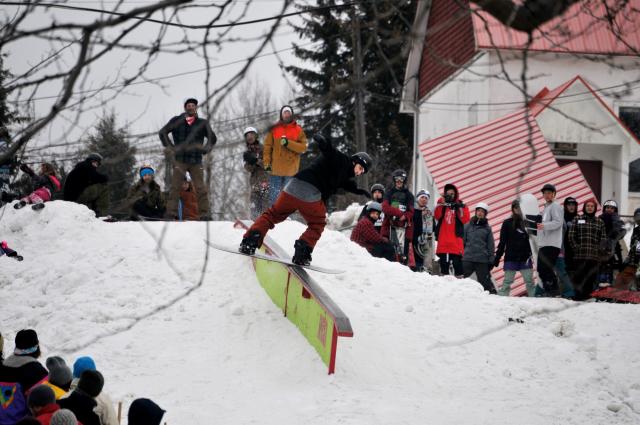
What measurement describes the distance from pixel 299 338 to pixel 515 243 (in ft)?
13.9

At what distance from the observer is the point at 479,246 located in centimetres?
1236

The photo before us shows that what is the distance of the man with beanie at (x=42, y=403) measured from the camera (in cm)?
546

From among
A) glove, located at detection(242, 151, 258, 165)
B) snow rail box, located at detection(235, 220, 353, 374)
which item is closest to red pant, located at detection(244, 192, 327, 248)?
snow rail box, located at detection(235, 220, 353, 374)

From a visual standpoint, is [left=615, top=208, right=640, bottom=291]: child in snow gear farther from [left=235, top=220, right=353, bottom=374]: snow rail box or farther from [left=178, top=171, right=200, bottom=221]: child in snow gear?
[left=178, top=171, right=200, bottom=221]: child in snow gear

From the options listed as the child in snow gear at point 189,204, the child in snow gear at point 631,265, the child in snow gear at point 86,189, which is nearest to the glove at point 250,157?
the child in snow gear at point 189,204

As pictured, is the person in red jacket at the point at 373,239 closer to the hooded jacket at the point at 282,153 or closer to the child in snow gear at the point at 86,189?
the hooded jacket at the point at 282,153

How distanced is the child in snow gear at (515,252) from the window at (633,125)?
36.8 feet

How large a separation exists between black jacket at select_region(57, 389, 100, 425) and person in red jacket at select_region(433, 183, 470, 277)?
7.94m

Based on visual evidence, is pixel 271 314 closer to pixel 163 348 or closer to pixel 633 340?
pixel 163 348

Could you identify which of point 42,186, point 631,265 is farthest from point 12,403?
point 631,265

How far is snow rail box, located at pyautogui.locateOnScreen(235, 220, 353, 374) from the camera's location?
8.53 metres

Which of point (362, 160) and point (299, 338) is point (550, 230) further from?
point (299, 338)

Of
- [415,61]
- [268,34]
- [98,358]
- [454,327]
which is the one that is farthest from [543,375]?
[415,61]

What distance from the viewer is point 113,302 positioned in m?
10.6
